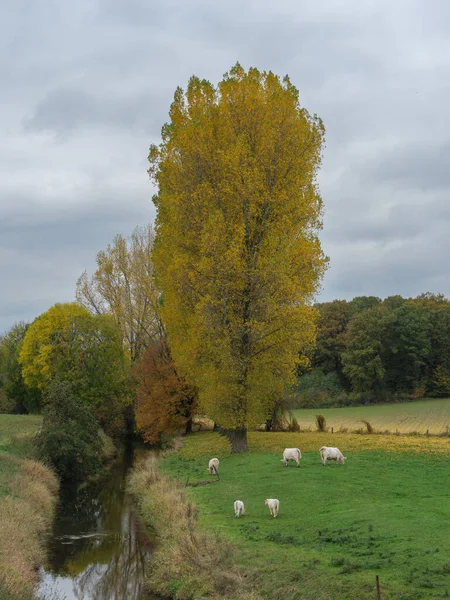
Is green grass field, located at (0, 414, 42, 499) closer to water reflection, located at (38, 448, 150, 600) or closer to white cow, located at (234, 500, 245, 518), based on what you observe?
water reflection, located at (38, 448, 150, 600)

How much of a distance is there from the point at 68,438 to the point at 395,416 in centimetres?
3740

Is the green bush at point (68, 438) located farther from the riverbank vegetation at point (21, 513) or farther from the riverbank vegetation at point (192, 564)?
the riverbank vegetation at point (192, 564)

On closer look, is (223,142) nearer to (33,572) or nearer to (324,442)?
(324,442)

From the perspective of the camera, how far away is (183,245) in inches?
1220

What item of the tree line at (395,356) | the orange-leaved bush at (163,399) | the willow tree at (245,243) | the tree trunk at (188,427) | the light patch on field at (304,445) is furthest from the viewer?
the tree line at (395,356)

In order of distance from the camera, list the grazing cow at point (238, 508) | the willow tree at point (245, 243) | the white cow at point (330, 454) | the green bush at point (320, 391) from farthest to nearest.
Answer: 1. the green bush at point (320, 391)
2. the willow tree at point (245, 243)
3. the white cow at point (330, 454)
4. the grazing cow at point (238, 508)

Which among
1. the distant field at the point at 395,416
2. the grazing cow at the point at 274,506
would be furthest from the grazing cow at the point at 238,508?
the distant field at the point at 395,416

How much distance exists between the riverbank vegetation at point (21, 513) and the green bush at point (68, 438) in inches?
52.6

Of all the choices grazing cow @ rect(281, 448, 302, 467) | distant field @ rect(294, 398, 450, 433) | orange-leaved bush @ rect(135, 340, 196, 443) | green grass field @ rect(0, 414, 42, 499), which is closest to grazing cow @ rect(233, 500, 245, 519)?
grazing cow @ rect(281, 448, 302, 467)

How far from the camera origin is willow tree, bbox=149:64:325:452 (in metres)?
28.0

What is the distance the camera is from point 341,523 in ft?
50.0

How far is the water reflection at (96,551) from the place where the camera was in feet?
50.5

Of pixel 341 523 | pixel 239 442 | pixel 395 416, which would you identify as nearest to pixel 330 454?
pixel 239 442

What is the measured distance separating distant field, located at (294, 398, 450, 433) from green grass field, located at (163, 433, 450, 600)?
2407 cm
